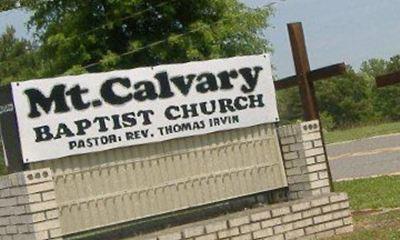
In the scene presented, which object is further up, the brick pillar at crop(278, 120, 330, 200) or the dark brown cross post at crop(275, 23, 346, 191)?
the dark brown cross post at crop(275, 23, 346, 191)

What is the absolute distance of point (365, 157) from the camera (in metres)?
24.5

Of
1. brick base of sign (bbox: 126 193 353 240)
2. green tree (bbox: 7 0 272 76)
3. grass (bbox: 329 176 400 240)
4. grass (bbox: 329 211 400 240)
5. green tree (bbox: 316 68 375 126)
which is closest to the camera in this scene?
brick base of sign (bbox: 126 193 353 240)

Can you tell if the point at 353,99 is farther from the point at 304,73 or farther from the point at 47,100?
the point at 47,100

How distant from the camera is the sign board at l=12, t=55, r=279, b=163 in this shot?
8688mm

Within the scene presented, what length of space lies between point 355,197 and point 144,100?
5581 millimetres

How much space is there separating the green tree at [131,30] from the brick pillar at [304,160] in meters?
9.19

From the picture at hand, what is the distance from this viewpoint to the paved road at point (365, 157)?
780 inches

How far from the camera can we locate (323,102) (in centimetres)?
8112

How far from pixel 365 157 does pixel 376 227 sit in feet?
48.6

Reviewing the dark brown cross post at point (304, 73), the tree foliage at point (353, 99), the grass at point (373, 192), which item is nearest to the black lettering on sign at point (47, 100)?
the dark brown cross post at point (304, 73)

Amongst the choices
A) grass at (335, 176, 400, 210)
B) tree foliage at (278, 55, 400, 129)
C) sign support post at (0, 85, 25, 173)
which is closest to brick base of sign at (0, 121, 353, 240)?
sign support post at (0, 85, 25, 173)

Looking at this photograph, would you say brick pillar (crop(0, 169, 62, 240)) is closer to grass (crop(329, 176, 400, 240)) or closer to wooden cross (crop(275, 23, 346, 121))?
grass (crop(329, 176, 400, 240))

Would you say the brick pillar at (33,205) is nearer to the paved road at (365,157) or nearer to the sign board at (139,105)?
the sign board at (139,105)

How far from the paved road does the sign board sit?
880 cm
